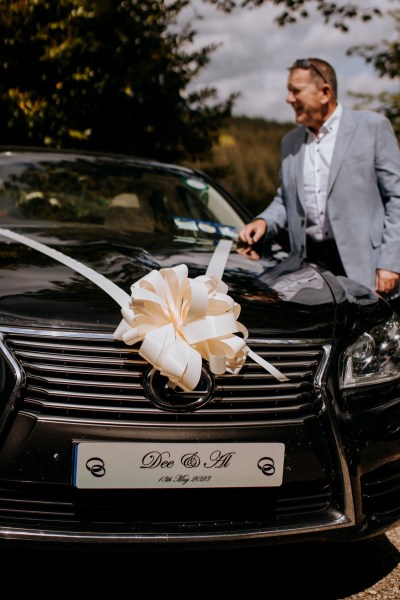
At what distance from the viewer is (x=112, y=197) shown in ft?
14.2

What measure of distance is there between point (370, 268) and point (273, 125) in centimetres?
2328

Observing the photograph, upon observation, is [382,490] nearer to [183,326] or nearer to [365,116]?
[183,326]

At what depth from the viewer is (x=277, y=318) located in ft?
8.86

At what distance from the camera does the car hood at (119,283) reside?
2.51 m

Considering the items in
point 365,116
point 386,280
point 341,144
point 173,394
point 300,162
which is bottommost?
point 386,280

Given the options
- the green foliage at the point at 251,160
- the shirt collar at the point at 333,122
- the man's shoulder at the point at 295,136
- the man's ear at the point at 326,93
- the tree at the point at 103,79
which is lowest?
the green foliage at the point at 251,160

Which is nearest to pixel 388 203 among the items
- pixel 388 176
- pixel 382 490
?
pixel 388 176

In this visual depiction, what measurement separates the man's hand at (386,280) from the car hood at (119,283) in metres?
0.60

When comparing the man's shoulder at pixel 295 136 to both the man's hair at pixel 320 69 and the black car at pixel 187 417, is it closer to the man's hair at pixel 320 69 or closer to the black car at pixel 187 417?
the man's hair at pixel 320 69

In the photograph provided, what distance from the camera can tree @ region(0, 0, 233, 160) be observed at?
26.9 feet

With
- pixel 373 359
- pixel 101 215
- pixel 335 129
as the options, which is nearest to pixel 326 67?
pixel 335 129

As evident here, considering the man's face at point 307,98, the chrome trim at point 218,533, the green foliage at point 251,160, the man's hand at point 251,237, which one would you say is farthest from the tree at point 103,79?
the chrome trim at point 218,533

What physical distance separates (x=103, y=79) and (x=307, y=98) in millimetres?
4654

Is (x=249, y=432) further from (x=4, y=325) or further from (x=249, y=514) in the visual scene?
(x=4, y=325)
